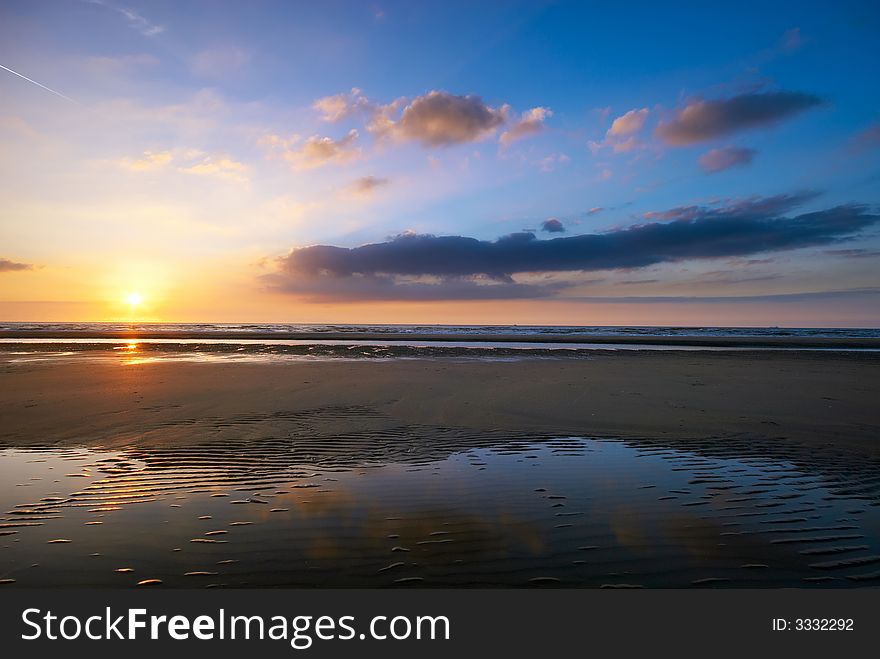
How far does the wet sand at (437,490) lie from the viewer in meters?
4.86

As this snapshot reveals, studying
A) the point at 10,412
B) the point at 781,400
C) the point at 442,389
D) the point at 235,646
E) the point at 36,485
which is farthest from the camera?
the point at 442,389

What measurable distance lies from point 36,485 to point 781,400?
65.0 feet

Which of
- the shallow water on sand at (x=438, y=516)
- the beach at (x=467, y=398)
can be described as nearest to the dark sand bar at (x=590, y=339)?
the beach at (x=467, y=398)

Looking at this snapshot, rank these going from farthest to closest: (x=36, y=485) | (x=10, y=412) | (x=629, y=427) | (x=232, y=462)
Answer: (x=10, y=412), (x=629, y=427), (x=232, y=462), (x=36, y=485)

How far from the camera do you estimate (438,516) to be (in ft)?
20.4

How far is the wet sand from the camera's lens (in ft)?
15.9

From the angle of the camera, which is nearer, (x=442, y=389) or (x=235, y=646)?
(x=235, y=646)

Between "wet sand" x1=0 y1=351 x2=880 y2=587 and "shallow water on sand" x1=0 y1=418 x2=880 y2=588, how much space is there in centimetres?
3

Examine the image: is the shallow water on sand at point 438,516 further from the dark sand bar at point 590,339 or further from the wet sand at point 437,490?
the dark sand bar at point 590,339

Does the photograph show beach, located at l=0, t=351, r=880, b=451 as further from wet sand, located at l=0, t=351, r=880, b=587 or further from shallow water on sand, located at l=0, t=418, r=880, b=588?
shallow water on sand, located at l=0, t=418, r=880, b=588

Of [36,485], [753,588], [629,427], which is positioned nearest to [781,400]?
[629,427]

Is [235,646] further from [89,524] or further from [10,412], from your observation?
[10,412]

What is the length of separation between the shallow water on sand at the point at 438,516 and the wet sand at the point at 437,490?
0.03 metres

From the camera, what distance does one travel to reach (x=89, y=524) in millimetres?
5832
